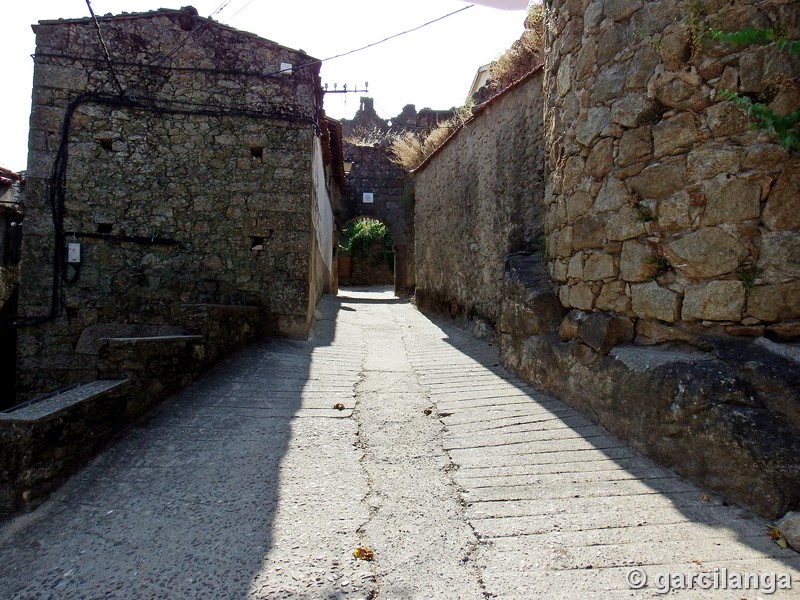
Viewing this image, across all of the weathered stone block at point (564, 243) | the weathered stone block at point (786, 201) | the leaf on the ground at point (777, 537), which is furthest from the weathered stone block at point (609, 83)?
the leaf on the ground at point (777, 537)

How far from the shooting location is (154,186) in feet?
19.0

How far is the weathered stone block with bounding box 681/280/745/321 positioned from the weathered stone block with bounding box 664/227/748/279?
0.20ft

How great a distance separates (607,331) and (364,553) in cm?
195

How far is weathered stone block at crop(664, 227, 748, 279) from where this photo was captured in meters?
2.44

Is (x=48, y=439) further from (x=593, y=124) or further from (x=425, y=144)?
(x=425, y=144)

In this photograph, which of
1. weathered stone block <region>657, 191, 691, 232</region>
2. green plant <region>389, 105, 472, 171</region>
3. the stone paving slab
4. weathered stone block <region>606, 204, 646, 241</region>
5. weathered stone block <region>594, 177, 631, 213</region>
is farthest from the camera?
green plant <region>389, 105, 472, 171</region>

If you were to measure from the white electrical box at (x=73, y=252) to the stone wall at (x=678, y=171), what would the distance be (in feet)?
17.2

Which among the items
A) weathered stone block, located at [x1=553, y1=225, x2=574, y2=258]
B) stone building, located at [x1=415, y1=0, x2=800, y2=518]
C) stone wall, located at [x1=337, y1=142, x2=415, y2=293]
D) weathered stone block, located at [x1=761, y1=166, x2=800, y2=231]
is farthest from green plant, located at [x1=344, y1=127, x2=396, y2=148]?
weathered stone block, located at [x1=761, y1=166, x2=800, y2=231]

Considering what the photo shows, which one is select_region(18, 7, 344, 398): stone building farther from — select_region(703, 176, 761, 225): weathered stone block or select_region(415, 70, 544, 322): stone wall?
select_region(703, 176, 761, 225): weathered stone block

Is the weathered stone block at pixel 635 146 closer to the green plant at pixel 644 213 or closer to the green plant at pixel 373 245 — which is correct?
the green plant at pixel 644 213

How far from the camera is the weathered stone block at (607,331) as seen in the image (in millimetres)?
3008

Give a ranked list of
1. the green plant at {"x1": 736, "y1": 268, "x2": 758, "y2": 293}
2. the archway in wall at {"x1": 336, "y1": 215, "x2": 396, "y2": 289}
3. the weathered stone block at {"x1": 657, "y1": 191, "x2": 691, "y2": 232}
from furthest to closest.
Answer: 1. the archway in wall at {"x1": 336, "y1": 215, "x2": 396, "y2": 289}
2. the weathered stone block at {"x1": 657, "y1": 191, "x2": 691, "y2": 232}
3. the green plant at {"x1": 736, "y1": 268, "x2": 758, "y2": 293}

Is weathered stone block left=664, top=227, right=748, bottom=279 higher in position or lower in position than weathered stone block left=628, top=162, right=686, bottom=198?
lower

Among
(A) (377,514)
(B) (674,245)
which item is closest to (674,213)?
(B) (674,245)
